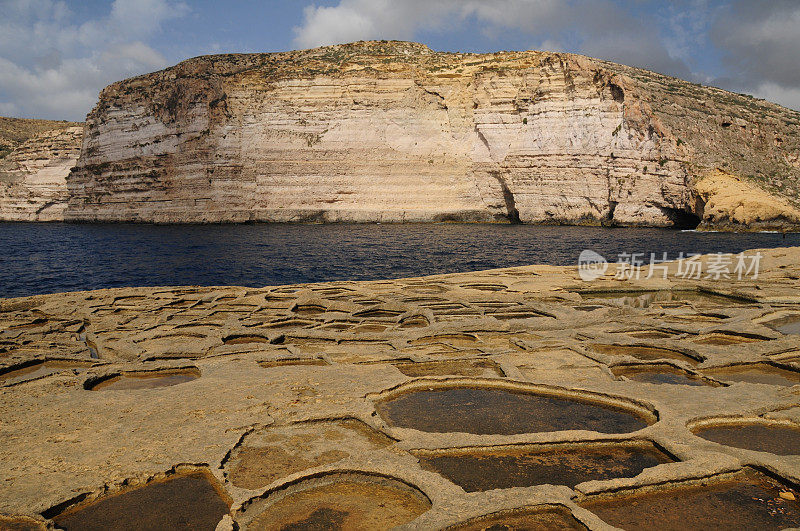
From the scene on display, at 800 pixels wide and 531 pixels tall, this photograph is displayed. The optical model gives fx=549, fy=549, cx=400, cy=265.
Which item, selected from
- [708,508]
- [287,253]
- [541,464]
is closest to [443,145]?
[287,253]

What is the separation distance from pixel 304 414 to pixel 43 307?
1033 cm

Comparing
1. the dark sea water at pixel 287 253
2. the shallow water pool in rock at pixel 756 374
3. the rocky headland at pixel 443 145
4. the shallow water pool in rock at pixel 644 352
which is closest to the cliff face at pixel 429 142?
the rocky headland at pixel 443 145

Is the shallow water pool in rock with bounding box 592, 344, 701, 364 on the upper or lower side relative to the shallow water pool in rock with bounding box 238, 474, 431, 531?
upper

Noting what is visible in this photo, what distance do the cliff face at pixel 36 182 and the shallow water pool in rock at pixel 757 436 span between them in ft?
257

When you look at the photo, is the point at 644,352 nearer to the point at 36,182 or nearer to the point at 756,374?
the point at 756,374

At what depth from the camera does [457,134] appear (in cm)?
5488

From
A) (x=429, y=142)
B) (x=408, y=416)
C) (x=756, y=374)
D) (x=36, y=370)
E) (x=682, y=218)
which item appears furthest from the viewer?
(x=429, y=142)

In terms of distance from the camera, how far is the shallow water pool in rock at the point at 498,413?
5.50 meters

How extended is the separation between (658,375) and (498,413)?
2.92 meters

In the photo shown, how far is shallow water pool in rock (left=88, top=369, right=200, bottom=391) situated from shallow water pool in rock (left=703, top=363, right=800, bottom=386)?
7035 mm

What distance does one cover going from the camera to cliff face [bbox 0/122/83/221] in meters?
69.2

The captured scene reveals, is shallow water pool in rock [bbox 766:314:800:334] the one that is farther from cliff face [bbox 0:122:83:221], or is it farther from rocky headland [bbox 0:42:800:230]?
cliff face [bbox 0:122:83:221]

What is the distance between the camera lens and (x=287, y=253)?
1231 inches

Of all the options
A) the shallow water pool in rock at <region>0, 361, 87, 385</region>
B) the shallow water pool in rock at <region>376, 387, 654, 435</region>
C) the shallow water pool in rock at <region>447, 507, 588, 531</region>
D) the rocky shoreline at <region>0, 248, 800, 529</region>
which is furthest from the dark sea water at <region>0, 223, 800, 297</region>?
the shallow water pool in rock at <region>447, 507, 588, 531</region>
